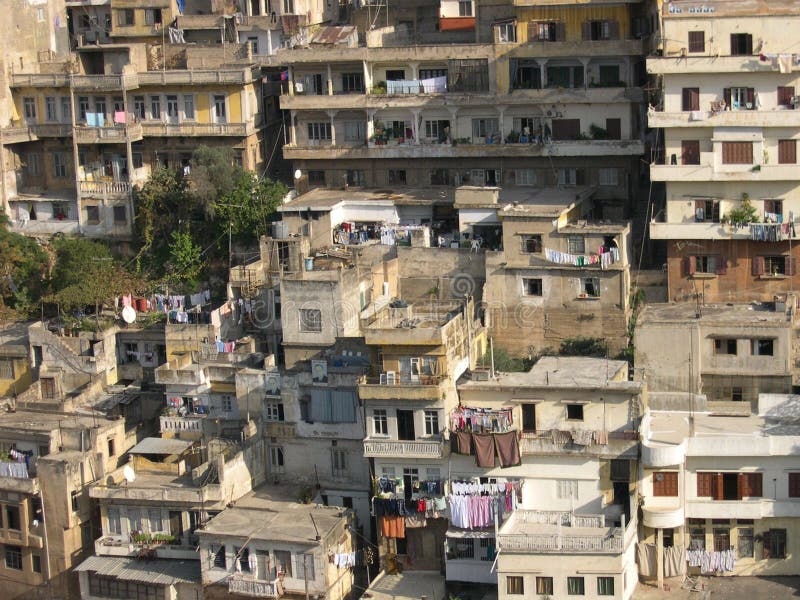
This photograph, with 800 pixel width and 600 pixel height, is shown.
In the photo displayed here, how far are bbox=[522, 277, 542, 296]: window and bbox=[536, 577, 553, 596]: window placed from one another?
13.1 m

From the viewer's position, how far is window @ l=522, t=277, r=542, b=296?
6188 centimetres

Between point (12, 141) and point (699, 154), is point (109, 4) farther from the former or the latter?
point (699, 154)

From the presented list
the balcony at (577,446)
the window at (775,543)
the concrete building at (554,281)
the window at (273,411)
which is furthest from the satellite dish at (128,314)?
the window at (775,543)

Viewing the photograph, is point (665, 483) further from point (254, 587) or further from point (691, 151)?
point (691, 151)

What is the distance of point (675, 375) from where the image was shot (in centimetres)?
5812

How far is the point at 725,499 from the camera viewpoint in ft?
174

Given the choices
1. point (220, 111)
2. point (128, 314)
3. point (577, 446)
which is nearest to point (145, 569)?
point (128, 314)

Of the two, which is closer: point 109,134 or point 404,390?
point 404,390

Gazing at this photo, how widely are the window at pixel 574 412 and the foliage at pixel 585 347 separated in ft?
24.0

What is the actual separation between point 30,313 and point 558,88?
1976 cm

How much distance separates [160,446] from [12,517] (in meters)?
4.90

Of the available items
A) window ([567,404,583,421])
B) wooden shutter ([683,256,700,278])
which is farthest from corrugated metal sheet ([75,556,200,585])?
wooden shutter ([683,256,700,278])

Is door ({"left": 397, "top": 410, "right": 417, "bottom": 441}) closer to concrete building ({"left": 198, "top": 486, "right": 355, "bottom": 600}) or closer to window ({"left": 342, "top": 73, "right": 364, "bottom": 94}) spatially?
concrete building ({"left": 198, "top": 486, "right": 355, "bottom": 600})

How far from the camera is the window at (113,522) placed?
187ft
